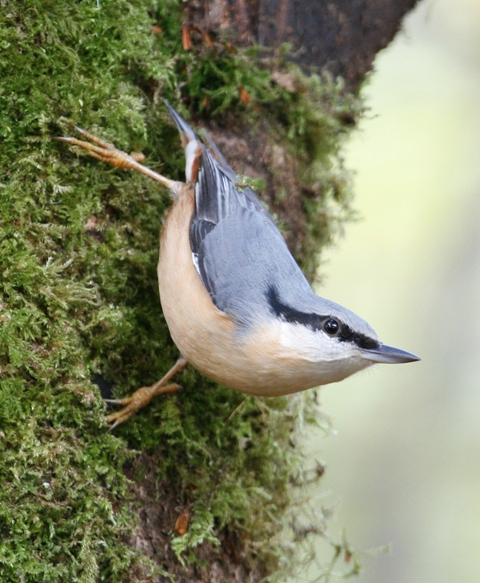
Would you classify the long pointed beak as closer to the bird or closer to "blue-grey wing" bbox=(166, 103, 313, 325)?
the bird

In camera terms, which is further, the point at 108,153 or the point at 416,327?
the point at 416,327

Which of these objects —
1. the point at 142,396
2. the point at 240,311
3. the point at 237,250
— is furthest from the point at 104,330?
the point at 237,250

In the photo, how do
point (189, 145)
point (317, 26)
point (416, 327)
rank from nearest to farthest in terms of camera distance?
point (189, 145), point (317, 26), point (416, 327)

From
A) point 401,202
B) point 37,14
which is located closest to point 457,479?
point 401,202

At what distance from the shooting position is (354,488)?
7148 mm

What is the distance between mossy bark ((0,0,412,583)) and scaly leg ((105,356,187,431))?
0.05 metres

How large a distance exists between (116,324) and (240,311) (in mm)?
478

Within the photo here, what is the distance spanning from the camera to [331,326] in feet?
7.98

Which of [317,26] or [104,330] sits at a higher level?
[317,26]

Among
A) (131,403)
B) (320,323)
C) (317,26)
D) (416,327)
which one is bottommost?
(131,403)

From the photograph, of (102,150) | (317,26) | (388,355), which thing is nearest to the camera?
(388,355)

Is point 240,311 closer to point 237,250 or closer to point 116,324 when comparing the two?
point 237,250

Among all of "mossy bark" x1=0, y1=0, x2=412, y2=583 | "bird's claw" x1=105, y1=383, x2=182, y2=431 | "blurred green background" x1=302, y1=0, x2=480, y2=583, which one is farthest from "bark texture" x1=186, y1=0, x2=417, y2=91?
"blurred green background" x1=302, y1=0, x2=480, y2=583

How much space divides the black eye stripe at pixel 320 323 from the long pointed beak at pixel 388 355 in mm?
20
